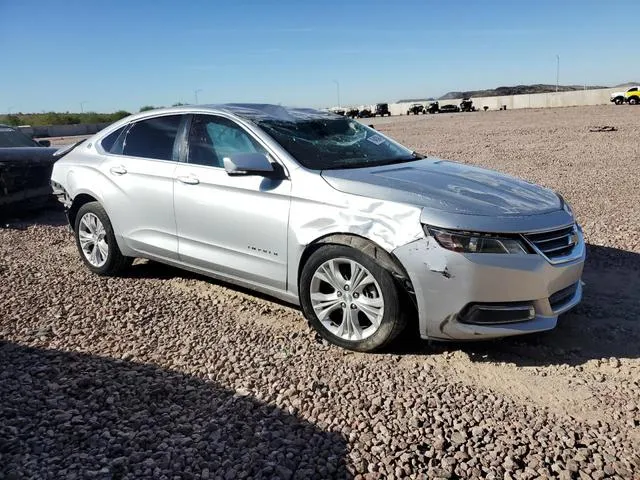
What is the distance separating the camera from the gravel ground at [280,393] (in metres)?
2.76

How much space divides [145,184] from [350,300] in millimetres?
2314

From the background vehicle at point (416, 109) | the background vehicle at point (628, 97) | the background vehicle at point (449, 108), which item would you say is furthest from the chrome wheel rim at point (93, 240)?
the background vehicle at point (449, 108)

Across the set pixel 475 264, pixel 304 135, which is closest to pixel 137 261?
pixel 304 135

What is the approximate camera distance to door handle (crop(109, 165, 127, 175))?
5352 mm

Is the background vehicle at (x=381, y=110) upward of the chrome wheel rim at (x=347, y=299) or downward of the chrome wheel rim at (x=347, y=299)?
upward

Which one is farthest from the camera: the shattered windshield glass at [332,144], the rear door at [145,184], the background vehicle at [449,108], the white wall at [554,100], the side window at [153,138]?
the background vehicle at [449,108]

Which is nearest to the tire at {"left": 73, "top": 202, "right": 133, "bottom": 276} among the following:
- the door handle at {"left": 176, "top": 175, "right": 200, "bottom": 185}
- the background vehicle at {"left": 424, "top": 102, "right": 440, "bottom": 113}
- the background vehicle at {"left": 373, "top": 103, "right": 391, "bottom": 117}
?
the door handle at {"left": 176, "top": 175, "right": 200, "bottom": 185}

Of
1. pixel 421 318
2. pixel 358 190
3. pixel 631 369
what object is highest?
pixel 358 190

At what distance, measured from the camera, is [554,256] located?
376 centimetres

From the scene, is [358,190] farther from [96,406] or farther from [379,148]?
[96,406]

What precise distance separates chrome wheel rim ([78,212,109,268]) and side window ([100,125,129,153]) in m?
0.66

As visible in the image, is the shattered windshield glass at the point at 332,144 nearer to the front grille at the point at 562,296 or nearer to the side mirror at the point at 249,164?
the side mirror at the point at 249,164

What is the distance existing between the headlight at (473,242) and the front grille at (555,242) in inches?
6.0

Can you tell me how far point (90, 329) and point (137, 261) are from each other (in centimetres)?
205
